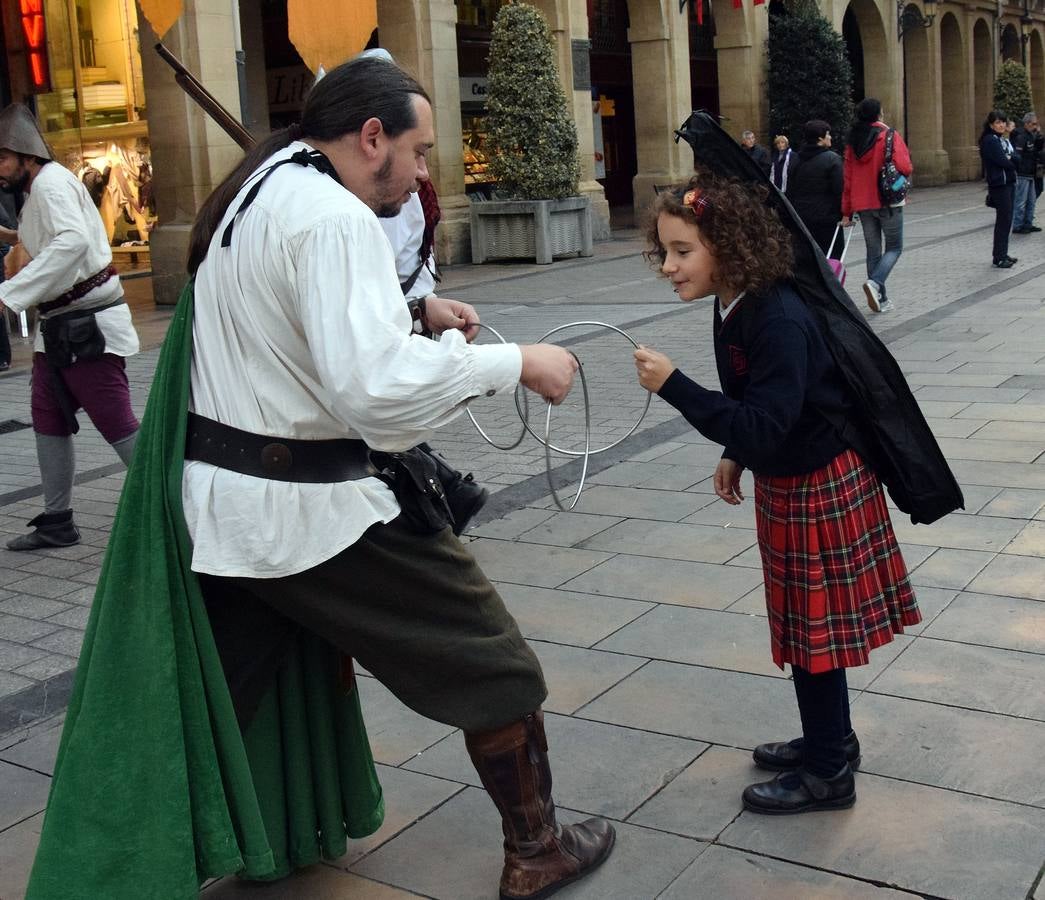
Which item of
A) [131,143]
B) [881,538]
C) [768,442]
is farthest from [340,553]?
[131,143]

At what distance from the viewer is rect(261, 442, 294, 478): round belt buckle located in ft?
8.27

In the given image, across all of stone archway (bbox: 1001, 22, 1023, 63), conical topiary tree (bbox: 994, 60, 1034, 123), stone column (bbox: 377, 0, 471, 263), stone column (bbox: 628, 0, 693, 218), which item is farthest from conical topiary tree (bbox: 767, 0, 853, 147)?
stone archway (bbox: 1001, 22, 1023, 63)

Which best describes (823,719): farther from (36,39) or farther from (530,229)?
(36,39)

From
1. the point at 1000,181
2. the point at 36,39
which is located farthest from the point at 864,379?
the point at 36,39

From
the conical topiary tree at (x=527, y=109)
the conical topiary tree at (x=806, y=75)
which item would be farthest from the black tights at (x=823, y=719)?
the conical topiary tree at (x=806, y=75)

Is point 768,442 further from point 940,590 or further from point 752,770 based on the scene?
point 940,590

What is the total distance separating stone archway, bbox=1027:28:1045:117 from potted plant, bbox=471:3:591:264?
3172cm

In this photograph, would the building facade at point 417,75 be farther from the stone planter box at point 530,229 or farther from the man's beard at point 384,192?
the man's beard at point 384,192

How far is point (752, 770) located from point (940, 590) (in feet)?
5.13

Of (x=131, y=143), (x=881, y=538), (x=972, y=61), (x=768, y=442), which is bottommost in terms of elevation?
(x=881, y=538)

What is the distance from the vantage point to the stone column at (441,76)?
1767 cm

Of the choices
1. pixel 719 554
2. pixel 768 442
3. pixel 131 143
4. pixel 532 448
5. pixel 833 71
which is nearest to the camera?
pixel 768 442

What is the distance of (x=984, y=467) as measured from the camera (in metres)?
6.38

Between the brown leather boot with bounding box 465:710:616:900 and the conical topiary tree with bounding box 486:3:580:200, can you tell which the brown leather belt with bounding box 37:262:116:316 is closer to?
the brown leather boot with bounding box 465:710:616:900
